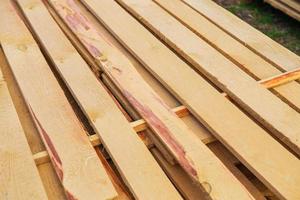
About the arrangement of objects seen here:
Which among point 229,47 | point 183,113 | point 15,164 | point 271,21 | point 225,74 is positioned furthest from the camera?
point 271,21

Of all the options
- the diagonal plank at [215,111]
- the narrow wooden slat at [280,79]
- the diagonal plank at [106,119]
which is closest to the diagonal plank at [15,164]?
the diagonal plank at [106,119]

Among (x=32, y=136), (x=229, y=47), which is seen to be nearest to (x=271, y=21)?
(x=229, y=47)

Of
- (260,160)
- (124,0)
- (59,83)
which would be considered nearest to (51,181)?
(59,83)

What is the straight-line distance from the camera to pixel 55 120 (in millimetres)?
2033

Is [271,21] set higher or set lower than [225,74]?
higher

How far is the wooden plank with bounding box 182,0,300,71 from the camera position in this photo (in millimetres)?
2596

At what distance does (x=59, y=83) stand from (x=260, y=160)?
1.22 meters

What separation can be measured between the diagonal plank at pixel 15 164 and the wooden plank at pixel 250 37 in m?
1.54

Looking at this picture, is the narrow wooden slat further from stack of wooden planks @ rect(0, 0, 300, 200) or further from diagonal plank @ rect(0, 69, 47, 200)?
diagonal plank @ rect(0, 69, 47, 200)

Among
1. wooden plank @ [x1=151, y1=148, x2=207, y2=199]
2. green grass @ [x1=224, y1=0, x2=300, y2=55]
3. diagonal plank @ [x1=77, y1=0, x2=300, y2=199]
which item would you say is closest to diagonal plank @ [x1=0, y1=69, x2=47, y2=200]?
wooden plank @ [x1=151, y1=148, x2=207, y2=199]

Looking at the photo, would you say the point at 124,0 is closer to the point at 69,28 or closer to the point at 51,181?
the point at 69,28

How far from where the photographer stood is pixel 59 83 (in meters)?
2.42

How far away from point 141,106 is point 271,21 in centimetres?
308

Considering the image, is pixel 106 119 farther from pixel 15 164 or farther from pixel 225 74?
pixel 225 74
